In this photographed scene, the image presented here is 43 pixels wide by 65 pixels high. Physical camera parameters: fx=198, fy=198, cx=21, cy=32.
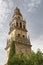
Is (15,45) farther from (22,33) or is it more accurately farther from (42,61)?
(42,61)

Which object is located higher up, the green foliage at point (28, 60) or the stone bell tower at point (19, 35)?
the stone bell tower at point (19, 35)

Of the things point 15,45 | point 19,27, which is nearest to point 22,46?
point 15,45

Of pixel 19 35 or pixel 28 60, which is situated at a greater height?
pixel 19 35

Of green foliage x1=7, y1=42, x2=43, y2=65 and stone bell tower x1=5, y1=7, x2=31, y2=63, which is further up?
stone bell tower x1=5, y1=7, x2=31, y2=63

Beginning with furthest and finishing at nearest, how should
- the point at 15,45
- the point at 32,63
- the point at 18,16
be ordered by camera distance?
the point at 18,16 < the point at 15,45 < the point at 32,63

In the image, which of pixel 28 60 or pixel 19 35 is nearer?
pixel 28 60

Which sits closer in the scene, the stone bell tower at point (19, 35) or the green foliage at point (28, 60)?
the green foliage at point (28, 60)

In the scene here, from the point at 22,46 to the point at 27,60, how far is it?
32.9 feet

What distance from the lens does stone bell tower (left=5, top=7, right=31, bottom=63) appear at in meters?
47.4

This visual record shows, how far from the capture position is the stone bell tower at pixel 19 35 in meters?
47.4

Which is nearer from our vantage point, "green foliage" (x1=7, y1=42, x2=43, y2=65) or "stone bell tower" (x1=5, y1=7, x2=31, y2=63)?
"green foliage" (x1=7, y1=42, x2=43, y2=65)

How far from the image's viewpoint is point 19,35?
5022cm

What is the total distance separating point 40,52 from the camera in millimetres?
38938

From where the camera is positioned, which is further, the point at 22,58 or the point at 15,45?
the point at 15,45
